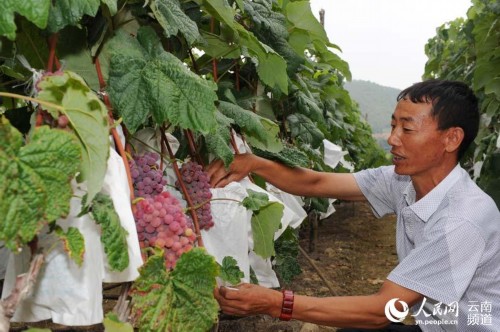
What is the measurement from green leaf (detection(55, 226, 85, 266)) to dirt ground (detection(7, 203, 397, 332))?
94.4 inches

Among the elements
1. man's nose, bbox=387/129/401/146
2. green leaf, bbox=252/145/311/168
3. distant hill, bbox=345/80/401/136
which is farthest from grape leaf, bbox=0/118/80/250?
distant hill, bbox=345/80/401/136

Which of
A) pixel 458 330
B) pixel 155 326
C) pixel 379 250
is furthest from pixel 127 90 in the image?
pixel 379 250

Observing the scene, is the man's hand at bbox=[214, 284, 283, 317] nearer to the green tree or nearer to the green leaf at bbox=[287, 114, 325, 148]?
the green leaf at bbox=[287, 114, 325, 148]

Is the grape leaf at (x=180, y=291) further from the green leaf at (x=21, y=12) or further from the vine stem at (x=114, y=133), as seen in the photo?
the green leaf at (x=21, y=12)

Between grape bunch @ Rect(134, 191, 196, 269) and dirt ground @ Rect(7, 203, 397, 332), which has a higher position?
grape bunch @ Rect(134, 191, 196, 269)

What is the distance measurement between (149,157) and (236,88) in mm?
1062

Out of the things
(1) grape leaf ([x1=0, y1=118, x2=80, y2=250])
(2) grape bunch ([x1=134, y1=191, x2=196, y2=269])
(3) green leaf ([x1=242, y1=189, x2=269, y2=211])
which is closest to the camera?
(1) grape leaf ([x1=0, y1=118, x2=80, y2=250])

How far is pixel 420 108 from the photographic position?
1991 millimetres

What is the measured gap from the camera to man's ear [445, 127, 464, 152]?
6.57 feet

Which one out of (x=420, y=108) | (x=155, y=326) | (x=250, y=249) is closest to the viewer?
(x=155, y=326)

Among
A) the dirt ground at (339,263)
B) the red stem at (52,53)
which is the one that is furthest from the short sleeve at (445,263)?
the dirt ground at (339,263)

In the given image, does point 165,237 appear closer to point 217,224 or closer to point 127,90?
point 127,90

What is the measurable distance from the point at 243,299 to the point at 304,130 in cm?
136

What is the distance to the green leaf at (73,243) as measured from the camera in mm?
784
